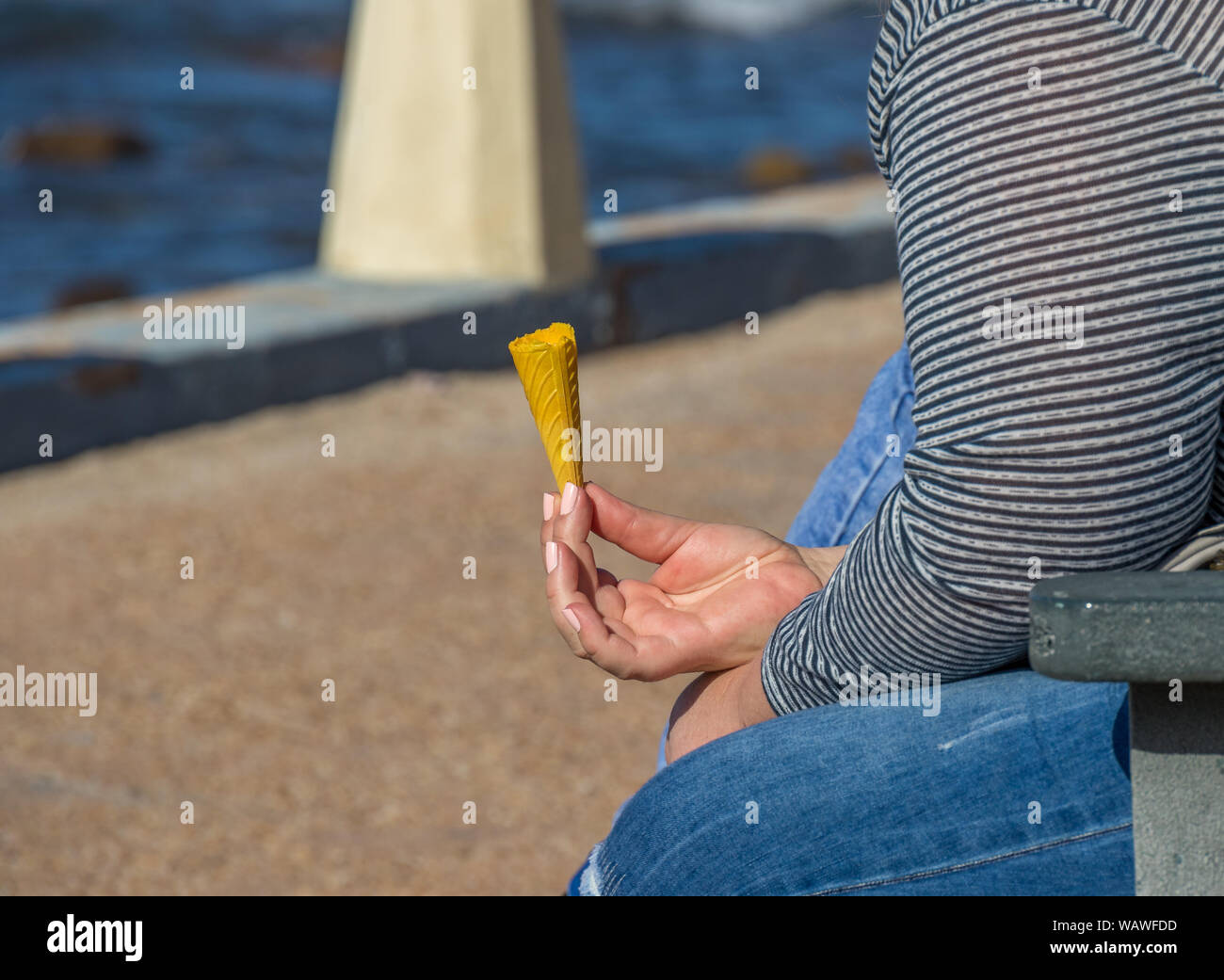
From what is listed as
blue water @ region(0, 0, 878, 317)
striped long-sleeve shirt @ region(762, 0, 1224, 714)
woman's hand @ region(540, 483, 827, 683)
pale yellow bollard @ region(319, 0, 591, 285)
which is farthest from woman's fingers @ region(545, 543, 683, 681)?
→ pale yellow bollard @ region(319, 0, 591, 285)

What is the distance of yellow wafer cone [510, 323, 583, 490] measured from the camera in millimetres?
1077

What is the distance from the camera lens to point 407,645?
12.3 feet

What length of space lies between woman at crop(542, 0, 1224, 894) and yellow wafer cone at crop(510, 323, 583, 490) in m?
0.04

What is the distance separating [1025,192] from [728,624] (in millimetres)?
478

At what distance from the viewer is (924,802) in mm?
1138

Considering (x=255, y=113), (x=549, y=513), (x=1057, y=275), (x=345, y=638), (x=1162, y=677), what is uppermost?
(x=255, y=113)

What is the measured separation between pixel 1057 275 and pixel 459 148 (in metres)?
5.35

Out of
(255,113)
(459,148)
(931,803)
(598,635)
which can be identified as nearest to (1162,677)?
(931,803)

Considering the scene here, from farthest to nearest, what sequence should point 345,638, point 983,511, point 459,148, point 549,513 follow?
point 459,148, point 345,638, point 549,513, point 983,511

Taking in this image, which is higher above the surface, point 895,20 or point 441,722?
point 895,20

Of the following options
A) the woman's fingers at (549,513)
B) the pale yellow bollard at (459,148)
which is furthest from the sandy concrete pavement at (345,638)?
the woman's fingers at (549,513)

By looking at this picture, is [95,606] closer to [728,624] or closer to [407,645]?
[407,645]

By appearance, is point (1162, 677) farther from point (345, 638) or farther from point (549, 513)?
point (345, 638)
